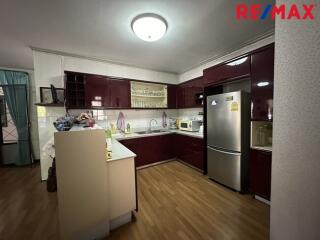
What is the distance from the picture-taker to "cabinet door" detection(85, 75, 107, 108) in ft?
9.40

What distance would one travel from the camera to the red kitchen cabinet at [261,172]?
1905 millimetres

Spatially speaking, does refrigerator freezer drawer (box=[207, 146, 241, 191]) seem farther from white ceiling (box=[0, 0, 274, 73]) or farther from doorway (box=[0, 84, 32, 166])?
doorway (box=[0, 84, 32, 166])

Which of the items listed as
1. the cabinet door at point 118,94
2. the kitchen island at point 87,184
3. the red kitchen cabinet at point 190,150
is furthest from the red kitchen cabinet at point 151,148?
the kitchen island at point 87,184

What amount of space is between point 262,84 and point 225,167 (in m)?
1.43

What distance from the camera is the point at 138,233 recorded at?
1554 mm

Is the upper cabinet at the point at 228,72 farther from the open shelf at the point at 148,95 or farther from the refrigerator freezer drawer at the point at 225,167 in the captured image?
the open shelf at the point at 148,95

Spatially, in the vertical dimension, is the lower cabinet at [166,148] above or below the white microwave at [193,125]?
below

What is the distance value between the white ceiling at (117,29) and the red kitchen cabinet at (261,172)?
1.86 metres

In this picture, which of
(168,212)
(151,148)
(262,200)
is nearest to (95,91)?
(151,148)

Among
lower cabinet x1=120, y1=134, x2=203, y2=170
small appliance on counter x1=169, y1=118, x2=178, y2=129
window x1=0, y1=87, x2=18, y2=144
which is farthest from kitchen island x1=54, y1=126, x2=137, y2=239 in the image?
window x1=0, y1=87, x2=18, y2=144

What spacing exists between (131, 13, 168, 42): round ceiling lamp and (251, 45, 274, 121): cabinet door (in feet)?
4.56

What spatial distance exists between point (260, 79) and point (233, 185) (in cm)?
171

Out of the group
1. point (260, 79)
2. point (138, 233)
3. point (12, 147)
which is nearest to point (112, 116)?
point (138, 233)

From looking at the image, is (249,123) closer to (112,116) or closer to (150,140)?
(150,140)
